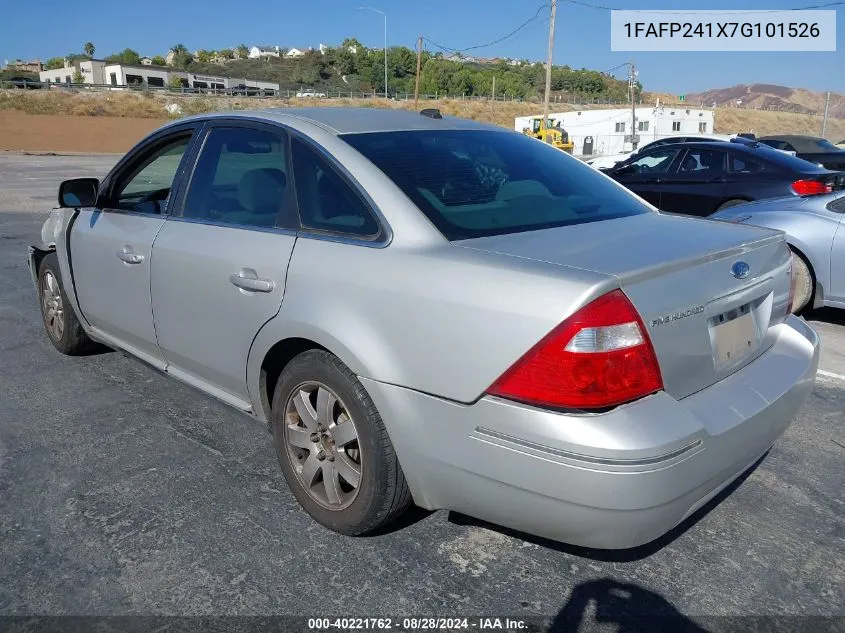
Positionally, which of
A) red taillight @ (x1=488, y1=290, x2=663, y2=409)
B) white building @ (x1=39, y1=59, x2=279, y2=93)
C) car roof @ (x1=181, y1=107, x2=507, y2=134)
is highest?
white building @ (x1=39, y1=59, x2=279, y2=93)

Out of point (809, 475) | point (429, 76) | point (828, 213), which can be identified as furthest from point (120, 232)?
point (429, 76)

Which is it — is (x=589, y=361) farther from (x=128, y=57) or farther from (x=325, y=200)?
(x=128, y=57)

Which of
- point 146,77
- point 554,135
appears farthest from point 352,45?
point 554,135

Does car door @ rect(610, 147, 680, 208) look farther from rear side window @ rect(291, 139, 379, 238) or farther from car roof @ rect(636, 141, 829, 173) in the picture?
rear side window @ rect(291, 139, 379, 238)

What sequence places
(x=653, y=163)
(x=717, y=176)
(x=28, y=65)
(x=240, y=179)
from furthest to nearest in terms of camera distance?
(x=28, y=65) → (x=653, y=163) → (x=717, y=176) → (x=240, y=179)

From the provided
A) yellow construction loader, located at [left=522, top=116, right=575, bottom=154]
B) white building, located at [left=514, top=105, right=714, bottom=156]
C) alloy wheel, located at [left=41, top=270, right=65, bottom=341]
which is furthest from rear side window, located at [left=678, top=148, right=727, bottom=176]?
white building, located at [left=514, top=105, right=714, bottom=156]

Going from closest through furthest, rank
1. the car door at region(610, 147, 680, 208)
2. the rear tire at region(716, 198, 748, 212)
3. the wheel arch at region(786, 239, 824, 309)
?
the wheel arch at region(786, 239, 824, 309)
the rear tire at region(716, 198, 748, 212)
the car door at region(610, 147, 680, 208)

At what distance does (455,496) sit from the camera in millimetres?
2400

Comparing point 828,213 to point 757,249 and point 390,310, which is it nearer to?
point 757,249

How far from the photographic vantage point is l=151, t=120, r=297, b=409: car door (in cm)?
295

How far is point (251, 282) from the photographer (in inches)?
115

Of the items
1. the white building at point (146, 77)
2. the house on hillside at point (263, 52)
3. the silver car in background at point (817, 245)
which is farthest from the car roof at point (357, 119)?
the house on hillside at point (263, 52)

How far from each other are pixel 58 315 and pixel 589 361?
4.08 meters

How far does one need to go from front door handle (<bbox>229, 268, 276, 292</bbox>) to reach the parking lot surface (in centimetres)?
68
